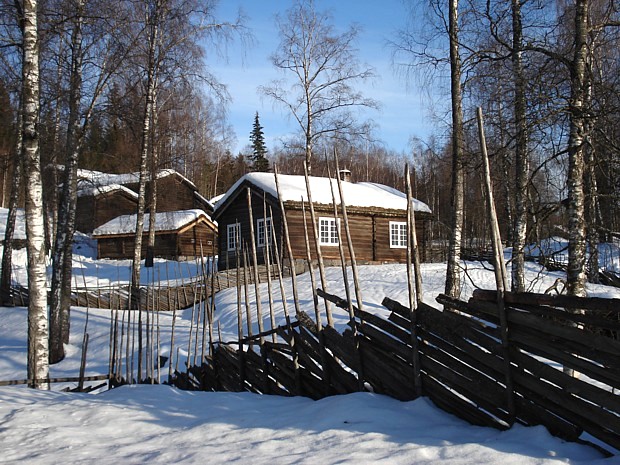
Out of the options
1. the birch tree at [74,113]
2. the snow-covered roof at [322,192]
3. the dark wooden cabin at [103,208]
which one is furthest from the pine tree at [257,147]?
the birch tree at [74,113]

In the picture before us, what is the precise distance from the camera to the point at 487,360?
360 cm

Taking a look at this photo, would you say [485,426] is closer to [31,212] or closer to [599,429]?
[599,429]

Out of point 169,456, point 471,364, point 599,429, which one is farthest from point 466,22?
point 169,456

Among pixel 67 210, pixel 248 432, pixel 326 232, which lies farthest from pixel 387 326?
pixel 326 232

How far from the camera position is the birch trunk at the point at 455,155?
895 centimetres

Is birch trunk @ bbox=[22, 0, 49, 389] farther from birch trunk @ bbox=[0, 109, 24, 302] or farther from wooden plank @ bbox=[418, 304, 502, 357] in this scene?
birch trunk @ bbox=[0, 109, 24, 302]

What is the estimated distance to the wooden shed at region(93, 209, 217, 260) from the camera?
92.2 ft

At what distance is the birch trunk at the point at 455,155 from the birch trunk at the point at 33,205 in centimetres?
617

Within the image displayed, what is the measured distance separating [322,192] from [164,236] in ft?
41.4

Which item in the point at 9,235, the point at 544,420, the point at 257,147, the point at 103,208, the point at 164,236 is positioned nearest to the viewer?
the point at 544,420

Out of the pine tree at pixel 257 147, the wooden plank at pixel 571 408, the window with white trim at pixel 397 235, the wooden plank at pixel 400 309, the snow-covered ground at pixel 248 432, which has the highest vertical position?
the pine tree at pixel 257 147

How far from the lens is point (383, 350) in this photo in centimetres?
455

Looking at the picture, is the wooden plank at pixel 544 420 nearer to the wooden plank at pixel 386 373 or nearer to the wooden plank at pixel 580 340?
the wooden plank at pixel 580 340

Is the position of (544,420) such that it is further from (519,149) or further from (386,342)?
(519,149)
